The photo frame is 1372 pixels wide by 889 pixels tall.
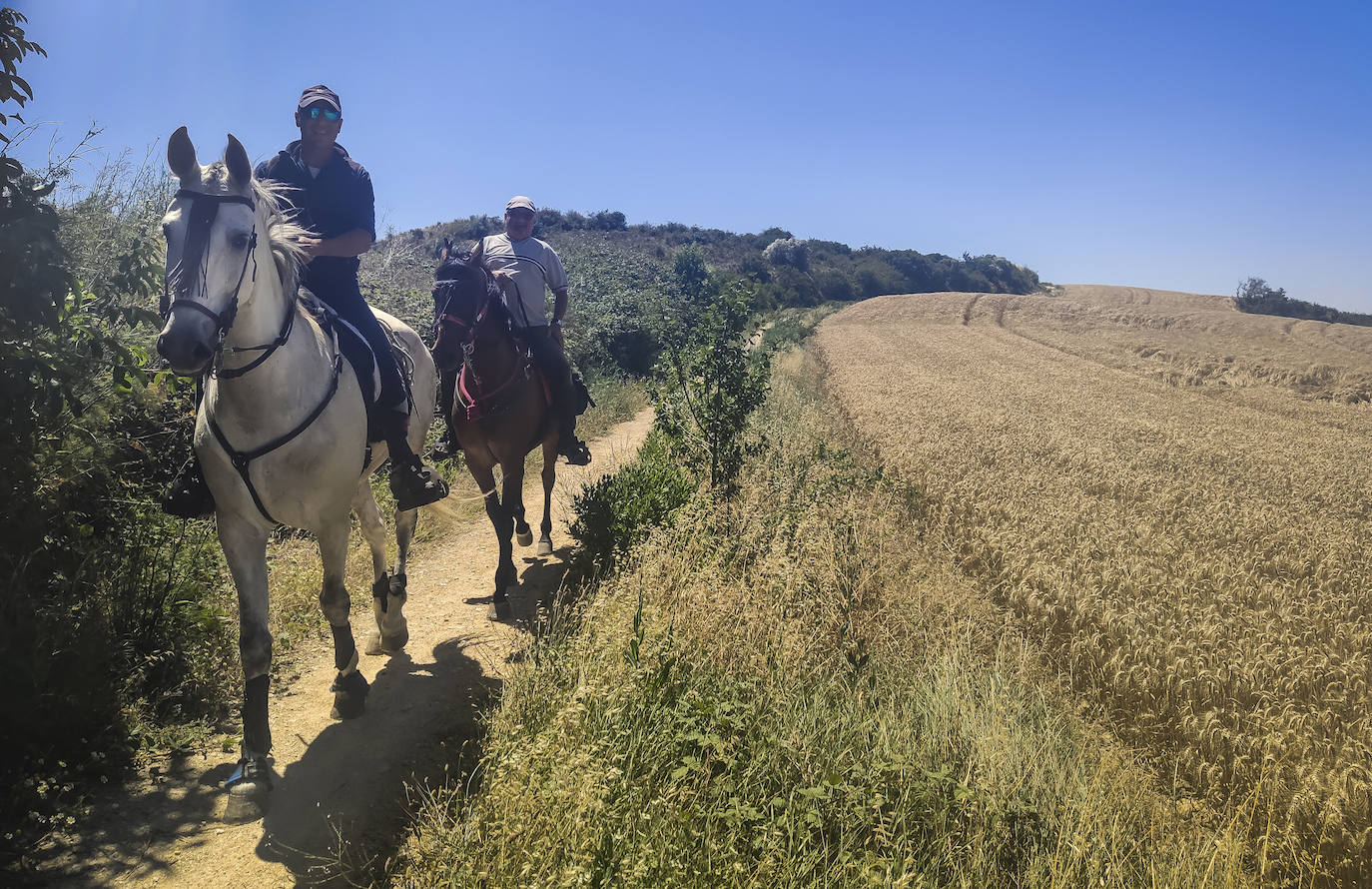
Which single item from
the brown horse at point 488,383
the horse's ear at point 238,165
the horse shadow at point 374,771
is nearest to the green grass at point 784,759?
the horse shadow at point 374,771

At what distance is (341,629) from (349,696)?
16.2 inches

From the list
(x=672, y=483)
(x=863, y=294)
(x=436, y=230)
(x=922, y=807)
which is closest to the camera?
(x=922, y=807)

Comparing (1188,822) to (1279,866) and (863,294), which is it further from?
(863,294)

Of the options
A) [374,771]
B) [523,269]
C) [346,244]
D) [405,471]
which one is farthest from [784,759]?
[523,269]

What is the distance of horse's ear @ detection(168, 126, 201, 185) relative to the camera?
9.56ft

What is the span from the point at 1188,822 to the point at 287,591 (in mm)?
6533

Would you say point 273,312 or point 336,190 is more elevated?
point 336,190

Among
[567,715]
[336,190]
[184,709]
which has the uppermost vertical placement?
[336,190]

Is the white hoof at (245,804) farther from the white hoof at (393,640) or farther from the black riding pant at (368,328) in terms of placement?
the black riding pant at (368,328)

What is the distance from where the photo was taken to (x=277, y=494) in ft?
11.7

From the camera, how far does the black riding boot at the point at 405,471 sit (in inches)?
181

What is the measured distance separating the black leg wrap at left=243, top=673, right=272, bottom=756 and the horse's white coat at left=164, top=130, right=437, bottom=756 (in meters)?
0.04

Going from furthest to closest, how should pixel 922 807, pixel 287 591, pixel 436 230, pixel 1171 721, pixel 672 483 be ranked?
pixel 436 230 → pixel 672 483 → pixel 287 591 → pixel 1171 721 → pixel 922 807

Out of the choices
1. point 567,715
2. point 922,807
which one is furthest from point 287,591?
point 922,807
